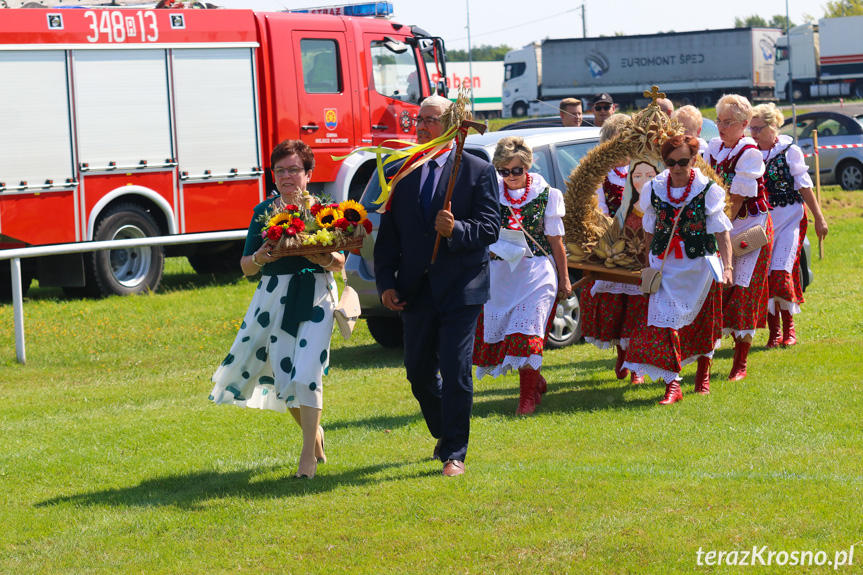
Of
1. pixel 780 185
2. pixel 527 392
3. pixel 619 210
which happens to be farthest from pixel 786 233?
pixel 527 392

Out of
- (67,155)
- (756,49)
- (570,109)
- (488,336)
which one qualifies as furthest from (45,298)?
(756,49)

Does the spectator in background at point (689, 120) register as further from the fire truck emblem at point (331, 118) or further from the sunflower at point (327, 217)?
the fire truck emblem at point (331, 118)

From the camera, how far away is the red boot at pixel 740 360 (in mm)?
8500

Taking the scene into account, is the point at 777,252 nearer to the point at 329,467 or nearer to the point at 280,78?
the point at 329,467

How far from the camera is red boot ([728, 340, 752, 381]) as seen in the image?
8500mm

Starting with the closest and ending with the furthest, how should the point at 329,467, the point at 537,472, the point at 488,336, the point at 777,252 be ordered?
1. the point at 537,472
2. the point at 329,467
3. the point at 488,336
4. the point at 777,252

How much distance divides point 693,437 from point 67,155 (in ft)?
32.0

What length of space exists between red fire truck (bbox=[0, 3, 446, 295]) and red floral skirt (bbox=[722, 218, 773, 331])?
7.92 meters

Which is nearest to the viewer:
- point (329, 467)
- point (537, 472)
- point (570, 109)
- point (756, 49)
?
point (537, 472)

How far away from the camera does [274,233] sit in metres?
5.77

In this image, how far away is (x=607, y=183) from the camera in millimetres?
8680

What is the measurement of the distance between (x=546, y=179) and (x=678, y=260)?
2007mm

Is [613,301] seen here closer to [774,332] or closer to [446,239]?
[774,332]

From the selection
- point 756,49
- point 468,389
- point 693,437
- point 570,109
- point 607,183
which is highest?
point 756,49
